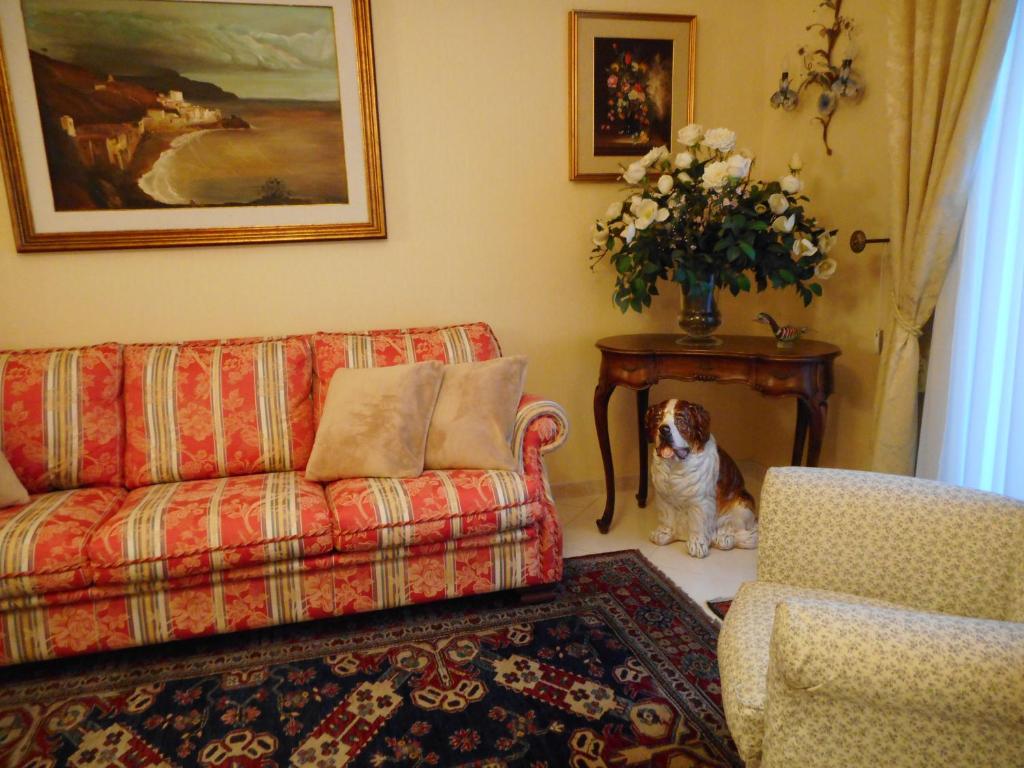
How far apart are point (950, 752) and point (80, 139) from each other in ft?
10.2

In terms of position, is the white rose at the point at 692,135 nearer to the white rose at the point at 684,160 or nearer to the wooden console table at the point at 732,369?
the white rose at the point at 684,160

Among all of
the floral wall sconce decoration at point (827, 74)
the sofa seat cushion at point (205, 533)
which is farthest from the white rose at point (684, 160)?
the sofa seat cushion at point (205, 533)

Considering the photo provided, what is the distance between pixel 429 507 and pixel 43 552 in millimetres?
1063

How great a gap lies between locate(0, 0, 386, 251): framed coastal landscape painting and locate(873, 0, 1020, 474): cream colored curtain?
75.9 inches

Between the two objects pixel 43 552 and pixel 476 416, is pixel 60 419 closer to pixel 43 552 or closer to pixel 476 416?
pixel 43 552

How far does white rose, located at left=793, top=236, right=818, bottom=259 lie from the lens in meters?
2.41

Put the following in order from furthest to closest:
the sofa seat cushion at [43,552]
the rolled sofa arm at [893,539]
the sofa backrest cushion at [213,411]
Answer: the sofa backrest cushion at [213,411]
the sofa seat cushion at [43,552]
the rolled sofa arm at [893,539]

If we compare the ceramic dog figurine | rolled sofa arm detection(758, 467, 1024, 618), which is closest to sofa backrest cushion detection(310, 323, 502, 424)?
the ceramic dog figurine

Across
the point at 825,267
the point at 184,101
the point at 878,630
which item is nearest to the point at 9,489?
the point at 184,101

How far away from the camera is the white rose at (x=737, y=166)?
237cm

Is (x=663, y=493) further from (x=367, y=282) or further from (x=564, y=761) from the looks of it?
(x=367, y=282)

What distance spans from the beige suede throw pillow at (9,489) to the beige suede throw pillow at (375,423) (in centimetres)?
86

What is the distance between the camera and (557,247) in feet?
9.96

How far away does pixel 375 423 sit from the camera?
2.24 m
